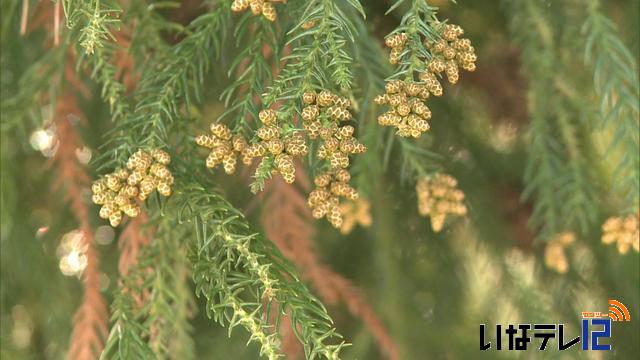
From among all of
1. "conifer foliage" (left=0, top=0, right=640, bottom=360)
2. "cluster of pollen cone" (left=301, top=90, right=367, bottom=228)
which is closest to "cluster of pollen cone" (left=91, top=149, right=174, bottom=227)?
"conifer foliage" (left=0, top=0, right=640, bottom=360)

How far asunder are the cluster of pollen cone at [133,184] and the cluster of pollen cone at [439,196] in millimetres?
282

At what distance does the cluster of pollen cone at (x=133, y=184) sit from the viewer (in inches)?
18.9

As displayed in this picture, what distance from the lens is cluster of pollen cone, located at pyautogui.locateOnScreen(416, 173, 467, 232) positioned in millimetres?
684

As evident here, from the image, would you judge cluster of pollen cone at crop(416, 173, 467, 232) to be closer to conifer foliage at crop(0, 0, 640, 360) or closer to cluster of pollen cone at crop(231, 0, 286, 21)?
conifer foliage at crop(0, 0, 640, 360)

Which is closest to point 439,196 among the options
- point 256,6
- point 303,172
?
point 303,172

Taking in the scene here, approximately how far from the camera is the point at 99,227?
0.86 m

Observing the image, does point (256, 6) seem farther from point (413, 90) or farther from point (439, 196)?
point (439, 196)

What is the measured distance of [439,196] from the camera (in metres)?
0.69

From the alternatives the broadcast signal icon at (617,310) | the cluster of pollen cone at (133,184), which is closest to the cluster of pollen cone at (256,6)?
the cluster of pollen cone at (133,184)

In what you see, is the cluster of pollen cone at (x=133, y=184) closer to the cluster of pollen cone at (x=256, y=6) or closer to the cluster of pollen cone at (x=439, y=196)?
the cluster of pollen cone at (x=256, y=6)

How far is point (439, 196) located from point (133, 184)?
0.32 m

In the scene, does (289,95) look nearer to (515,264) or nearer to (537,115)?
(537,115)

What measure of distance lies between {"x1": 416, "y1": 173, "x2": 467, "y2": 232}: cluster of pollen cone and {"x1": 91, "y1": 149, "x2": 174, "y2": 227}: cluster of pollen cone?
0.28m

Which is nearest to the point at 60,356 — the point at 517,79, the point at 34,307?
the point at 34,307
